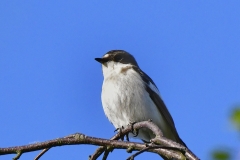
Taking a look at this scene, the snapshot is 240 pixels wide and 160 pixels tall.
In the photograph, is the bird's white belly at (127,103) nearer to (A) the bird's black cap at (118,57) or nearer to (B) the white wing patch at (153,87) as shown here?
(B) the white wing patch at (153,87)

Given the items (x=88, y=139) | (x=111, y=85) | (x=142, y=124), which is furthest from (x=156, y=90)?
(x=88, y=139)

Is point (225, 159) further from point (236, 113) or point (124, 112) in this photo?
point (124, 112)

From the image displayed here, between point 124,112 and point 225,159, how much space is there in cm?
623

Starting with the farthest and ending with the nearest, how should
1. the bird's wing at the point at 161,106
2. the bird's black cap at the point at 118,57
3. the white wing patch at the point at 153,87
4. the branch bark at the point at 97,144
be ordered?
the bird's black cap at the point at 118,57
the white wing patch at the point at 153,87
the bird's wing at the point at 161,106
the branch bark at the point at 97,144

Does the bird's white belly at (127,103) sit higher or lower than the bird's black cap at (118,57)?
lower

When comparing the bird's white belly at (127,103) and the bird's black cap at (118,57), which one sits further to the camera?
the bird's black cap at (118,57)

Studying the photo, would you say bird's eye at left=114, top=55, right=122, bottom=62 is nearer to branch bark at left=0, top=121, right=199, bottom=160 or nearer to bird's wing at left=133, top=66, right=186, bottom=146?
bird's wing at left=133, top=66, right=186, bottom=146

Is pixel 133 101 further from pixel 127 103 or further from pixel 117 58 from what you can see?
pixel 117 58

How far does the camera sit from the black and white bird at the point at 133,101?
7953 mm

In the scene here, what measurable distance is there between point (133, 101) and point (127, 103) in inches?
4.3

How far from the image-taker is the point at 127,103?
7953 mm

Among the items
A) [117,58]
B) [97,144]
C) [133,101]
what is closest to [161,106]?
[133,101]

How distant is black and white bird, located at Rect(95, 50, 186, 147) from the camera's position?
26.1ft

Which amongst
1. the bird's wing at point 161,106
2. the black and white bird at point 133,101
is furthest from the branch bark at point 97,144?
the bird's wing at point 161,106
